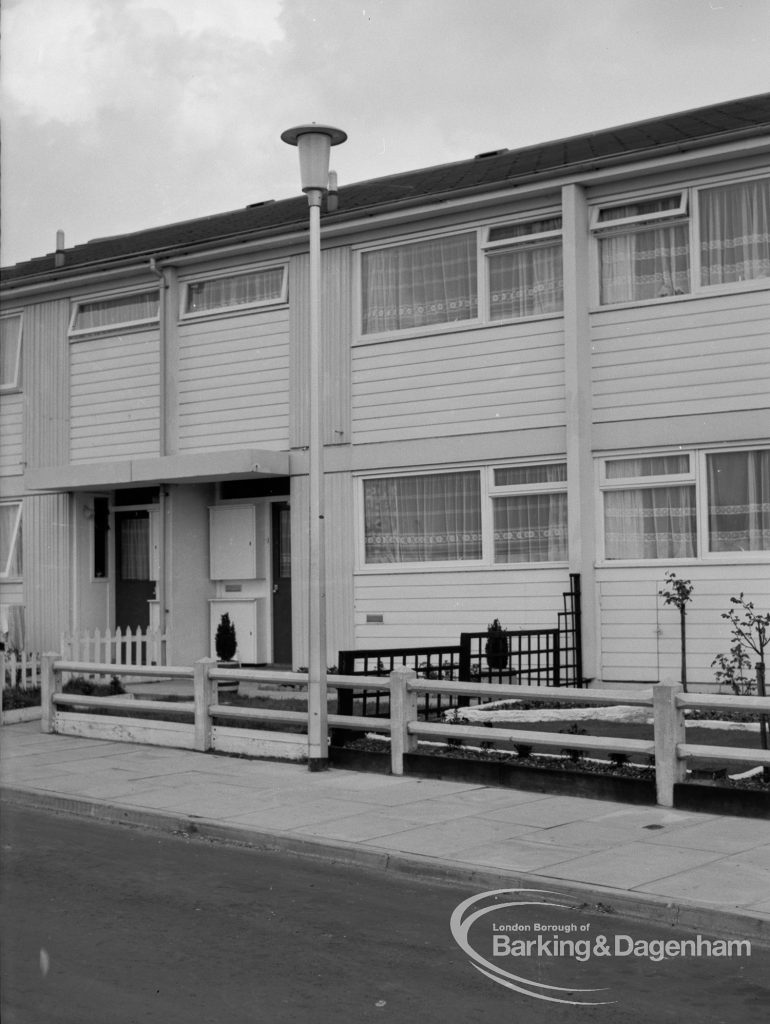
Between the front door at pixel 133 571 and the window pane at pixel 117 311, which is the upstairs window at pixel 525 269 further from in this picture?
the front door at pixel 133 571

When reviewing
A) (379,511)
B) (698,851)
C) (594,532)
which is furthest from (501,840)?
(379,511)

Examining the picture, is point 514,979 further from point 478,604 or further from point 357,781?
point 478,604

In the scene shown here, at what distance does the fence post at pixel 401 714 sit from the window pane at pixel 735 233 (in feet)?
20.5

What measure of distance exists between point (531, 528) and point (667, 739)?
20.2 feet

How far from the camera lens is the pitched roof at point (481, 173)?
13.9m

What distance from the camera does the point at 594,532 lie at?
1445 centimetres

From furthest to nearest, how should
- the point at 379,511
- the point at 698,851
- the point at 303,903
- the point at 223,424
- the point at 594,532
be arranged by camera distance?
the point at 223,424
the point at 379,511
the point at 594,532
the point at 698,851
the point at 303,903

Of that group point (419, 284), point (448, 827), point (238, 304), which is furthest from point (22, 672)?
point (448, 827)

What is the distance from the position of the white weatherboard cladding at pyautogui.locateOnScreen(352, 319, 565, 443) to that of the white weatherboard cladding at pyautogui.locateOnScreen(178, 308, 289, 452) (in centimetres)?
126

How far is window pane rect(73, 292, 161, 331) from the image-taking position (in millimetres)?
18656

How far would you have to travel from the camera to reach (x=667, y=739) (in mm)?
9008

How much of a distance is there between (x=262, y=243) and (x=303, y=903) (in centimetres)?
1181

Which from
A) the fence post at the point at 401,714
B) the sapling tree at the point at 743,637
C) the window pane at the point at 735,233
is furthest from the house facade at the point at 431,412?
the fence post at the point at 401,714

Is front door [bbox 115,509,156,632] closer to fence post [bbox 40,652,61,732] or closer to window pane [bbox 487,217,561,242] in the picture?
fence post [bbox 40,652,61,732]
